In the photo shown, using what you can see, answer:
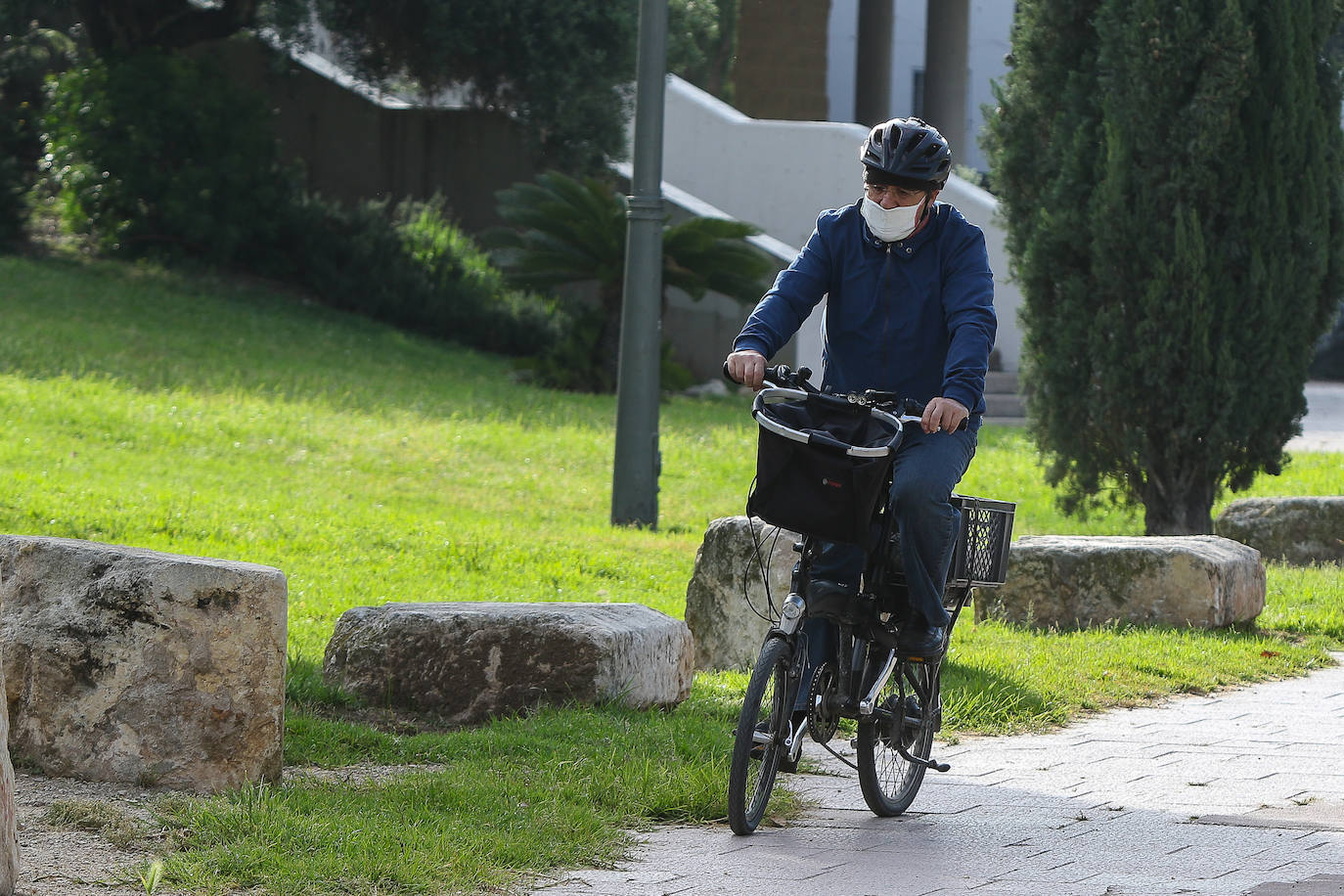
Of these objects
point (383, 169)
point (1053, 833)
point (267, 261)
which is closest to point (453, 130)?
point (383, 169)

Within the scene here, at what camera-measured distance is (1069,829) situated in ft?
14.6

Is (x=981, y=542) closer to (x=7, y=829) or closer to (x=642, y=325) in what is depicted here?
(x=7, y=829)

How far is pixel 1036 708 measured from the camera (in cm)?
604

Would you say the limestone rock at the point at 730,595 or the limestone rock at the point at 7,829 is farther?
the limestone rock at the point at 730,595

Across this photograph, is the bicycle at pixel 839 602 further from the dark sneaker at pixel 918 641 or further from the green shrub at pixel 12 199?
the green shrub at pixel 12 199

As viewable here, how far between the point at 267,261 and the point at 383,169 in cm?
300

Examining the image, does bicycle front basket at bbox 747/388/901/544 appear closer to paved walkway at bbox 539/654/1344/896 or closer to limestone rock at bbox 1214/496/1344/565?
paved walkway at bbox 539/654/1344/896

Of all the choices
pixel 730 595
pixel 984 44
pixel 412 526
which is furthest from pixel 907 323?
pixel 984 44

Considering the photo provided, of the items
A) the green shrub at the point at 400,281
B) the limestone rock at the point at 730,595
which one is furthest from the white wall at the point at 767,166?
the limestone rock at the point at 730,595

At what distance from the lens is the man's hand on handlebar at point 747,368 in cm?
415

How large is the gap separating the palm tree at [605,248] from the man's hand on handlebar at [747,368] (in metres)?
11.7

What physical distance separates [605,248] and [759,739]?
39.6 feet

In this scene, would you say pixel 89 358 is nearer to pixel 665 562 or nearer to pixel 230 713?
pixel 665 562

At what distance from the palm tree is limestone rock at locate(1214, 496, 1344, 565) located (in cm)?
683
